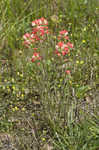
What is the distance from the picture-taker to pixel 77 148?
2236 mm

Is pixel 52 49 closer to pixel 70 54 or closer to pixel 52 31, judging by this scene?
pixel 70 54

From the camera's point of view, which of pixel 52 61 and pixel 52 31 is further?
pixel 52 31

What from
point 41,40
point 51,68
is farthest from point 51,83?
point 41,40

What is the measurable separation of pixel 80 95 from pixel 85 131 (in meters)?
0.66

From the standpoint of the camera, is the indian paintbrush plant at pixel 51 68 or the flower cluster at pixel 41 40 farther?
the flower cluster at pixel 41 40

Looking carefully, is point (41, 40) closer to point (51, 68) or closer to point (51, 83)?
point (51, 68)

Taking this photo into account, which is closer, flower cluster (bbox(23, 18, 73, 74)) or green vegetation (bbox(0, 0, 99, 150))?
green vegetation (bbox(0, 0, 99, 150))

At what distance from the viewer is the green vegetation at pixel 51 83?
7.73 ft

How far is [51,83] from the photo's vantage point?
290cm

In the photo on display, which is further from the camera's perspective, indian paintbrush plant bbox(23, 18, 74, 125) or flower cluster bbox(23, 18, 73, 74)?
flower cluster bbox(23, 18, 73, 74)

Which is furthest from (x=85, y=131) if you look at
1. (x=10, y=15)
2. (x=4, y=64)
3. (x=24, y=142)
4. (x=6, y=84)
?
(x=10, y=15)

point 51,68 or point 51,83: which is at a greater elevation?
point 51,68

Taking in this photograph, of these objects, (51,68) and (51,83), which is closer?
(51,83)

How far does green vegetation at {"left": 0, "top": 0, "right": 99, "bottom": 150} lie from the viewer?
2.36 metres
